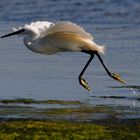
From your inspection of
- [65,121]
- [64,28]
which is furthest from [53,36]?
[65,121]

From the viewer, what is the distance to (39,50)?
1333cm

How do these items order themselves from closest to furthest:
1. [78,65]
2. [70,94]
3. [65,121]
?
[65,121] → [70,94] → [78,65]

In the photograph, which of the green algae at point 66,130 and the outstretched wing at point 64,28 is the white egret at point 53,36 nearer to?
the outstretched wing at point 64,28

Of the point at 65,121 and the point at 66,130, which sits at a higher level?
the point at 66,130

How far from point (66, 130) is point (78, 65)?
594 centimetres

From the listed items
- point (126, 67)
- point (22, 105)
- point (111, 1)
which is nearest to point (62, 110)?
point (22, 105)

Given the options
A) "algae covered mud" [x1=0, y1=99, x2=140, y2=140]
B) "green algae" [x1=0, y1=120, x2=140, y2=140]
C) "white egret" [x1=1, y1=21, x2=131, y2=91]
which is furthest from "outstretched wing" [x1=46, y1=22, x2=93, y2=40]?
"green algae" [x1=0, y1=120, x2=140, y2=140]

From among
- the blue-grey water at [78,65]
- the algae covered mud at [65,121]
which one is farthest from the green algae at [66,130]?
the blue-grey water at [78,65]

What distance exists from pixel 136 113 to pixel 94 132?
5.72 feet

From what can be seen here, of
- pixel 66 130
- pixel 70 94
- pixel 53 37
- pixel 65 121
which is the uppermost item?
→ pixel 53 37

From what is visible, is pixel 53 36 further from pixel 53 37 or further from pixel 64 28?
pixel 64 28

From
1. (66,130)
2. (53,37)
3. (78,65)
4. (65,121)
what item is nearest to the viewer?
(66,130)

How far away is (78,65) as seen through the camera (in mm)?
17000

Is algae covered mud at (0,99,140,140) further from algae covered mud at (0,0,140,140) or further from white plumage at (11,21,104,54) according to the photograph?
white plumage at (11,21,104,54)
